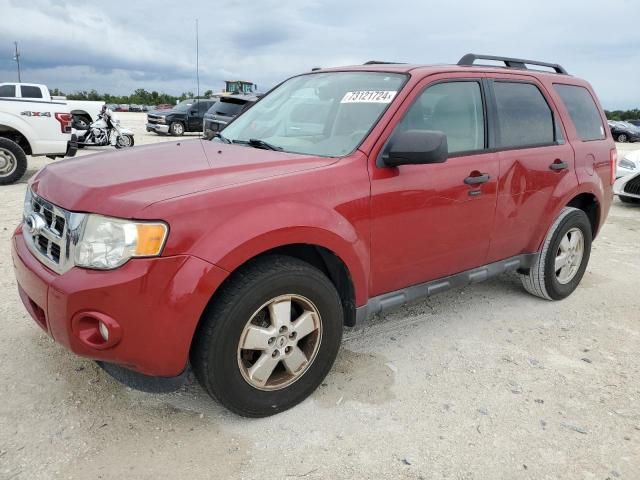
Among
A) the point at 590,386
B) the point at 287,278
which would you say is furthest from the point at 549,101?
the point at 287,278

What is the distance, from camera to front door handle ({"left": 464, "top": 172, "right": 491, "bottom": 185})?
3.28 metres

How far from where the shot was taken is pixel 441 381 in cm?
306

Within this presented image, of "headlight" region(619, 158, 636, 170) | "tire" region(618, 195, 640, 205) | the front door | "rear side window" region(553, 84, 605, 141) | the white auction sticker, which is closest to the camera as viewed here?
the front door

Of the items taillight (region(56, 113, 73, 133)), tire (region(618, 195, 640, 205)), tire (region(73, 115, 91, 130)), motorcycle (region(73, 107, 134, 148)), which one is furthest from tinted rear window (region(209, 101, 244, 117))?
tire (region(618, 195, 640, 205))

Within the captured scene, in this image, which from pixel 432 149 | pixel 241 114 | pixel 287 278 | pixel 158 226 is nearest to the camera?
pixel 158 226

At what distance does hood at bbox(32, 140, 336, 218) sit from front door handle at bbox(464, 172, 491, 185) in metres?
0.98

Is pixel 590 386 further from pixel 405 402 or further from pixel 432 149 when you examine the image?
pixel 432 149

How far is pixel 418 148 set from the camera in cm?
270

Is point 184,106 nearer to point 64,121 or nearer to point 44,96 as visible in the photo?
point 44,96

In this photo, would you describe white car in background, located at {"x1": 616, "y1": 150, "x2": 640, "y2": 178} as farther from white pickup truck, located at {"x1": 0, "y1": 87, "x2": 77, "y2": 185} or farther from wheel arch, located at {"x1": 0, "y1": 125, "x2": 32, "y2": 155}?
wheel arch, located at {"x1": 0, "y1": 125, "x2": 32, "y2": 155}

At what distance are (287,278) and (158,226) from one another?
65 centimetres

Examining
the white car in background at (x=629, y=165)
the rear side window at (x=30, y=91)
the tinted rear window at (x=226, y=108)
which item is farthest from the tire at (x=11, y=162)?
the white car in background at (x=629, y=165)

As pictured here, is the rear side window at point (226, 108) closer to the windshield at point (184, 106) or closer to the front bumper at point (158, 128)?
the front bumper at point (158, 128)

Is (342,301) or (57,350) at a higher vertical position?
(342,301)
